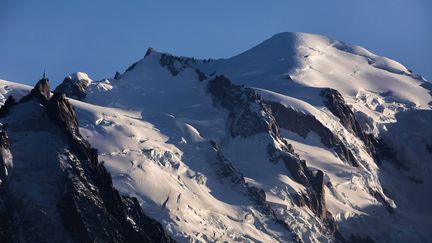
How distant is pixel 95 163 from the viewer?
178 m

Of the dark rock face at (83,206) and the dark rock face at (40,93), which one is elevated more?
the dark rock face at (40,93)

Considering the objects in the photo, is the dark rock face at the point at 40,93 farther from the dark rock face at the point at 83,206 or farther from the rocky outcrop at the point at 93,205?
the rocky outcrop at the point at 93,205

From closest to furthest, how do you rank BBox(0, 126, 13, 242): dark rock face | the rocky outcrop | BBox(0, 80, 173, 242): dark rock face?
BBox(0, 126, 13, 242): dark rock face < BBox(0, 80, 173, 242): dark rock face < the rocky outcrop

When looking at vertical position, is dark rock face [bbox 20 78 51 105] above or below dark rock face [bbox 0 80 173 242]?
above

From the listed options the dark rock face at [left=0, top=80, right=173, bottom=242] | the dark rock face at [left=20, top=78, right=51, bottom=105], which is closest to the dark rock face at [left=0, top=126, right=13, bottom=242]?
the dark rock face at [left=0, top=80, right=173, bottom=242]

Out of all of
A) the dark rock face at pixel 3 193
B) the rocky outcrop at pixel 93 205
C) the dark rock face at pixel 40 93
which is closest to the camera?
the dark rock face at pixel 3 193

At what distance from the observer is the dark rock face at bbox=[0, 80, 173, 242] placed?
16425cm

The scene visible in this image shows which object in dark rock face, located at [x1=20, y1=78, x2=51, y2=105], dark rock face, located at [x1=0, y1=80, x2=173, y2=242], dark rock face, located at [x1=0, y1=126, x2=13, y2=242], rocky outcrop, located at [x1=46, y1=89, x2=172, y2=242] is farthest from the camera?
dark rock face, located at [x1=20, y1=78, x2=51, y2=105]

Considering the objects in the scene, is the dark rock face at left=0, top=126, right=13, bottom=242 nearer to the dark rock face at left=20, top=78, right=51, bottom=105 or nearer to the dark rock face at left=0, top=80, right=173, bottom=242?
the dark rock face at left=0, top=80, right=173, bottom=242

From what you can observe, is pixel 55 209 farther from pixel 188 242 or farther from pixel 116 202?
pixel 188 242

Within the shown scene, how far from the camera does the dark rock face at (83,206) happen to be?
164 metres

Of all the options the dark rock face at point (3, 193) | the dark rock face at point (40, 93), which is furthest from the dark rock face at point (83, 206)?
the dark rock face at point (40, 93)

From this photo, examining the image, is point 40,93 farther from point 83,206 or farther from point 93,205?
point 83,206

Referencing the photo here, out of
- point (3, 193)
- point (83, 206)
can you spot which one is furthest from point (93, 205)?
point (3, 193)
